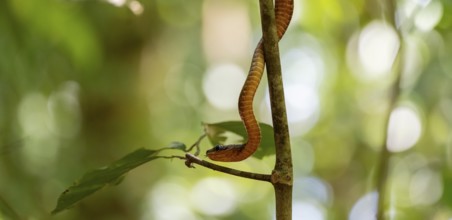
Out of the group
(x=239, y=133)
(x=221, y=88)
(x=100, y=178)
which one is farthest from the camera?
(x=221, y=88)

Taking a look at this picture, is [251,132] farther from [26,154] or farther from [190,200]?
[190,200]

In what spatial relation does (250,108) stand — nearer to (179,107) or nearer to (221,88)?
(179,107)

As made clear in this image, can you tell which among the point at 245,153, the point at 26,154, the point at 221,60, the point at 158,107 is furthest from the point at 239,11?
the point at 245,153

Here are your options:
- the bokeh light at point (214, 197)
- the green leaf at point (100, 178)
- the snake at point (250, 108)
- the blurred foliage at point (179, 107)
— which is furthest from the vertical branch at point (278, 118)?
the bokeh light at point (214, 197)

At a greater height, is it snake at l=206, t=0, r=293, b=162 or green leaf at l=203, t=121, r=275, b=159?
snake at l=206, t=0, r=293, b=162

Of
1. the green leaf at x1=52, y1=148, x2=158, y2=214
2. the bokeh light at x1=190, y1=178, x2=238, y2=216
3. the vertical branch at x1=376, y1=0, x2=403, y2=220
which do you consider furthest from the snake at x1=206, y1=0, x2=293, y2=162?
the bokeh light at x1=190, y1=178, x2=238, y2=216

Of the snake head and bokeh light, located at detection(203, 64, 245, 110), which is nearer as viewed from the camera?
the snake head

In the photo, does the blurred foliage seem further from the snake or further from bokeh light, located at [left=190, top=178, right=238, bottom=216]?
the snake

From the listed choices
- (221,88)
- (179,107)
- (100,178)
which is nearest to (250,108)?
(100,178)
